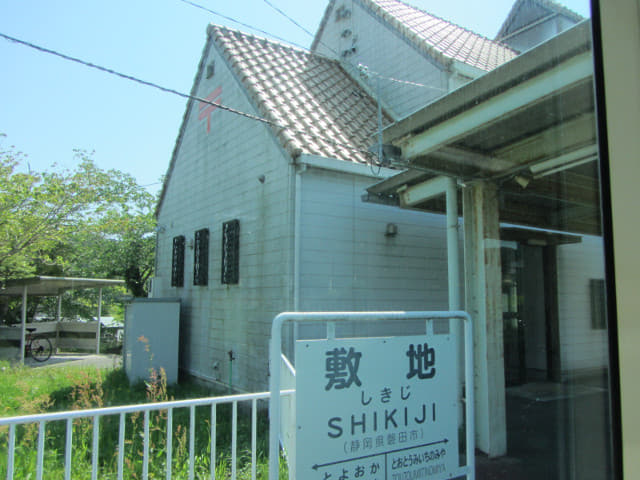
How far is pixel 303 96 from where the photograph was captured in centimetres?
582

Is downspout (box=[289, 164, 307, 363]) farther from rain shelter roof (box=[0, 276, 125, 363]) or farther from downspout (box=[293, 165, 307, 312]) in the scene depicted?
rain shelter roof (box=[0, 276, 125, 363])

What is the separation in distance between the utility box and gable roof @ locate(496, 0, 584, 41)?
6025 millimetres

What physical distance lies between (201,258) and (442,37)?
15.7 ft

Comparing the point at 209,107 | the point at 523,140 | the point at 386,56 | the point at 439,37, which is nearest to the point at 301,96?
the point at 386,56

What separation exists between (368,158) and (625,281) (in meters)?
4.56

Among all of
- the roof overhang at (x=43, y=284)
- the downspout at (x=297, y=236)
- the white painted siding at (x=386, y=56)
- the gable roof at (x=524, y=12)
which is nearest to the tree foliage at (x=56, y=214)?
the roof overhang at (x=43, y=284)

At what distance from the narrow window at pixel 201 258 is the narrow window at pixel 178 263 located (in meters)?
0.63

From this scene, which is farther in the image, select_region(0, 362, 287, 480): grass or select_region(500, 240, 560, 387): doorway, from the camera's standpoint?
select_region(0, 362, 287, 480): grass

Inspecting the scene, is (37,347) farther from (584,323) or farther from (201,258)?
(584,323)

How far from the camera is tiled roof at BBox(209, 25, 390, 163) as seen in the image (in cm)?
503

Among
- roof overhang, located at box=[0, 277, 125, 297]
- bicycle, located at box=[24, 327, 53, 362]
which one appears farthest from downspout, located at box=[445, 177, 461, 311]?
bicycle, located at box=[24, 327, 53, 362]

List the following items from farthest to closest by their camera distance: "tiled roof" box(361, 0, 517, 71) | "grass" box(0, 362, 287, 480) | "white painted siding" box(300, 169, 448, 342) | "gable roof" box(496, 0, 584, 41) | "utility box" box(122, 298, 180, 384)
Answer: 1. "utility box" box(122, 298, 180, 384)
2. "white painted siding" box(300, 169, 448, 342)
3. "grass" box(0, 362, 287, 480)
4. "tiled roof" box(361, 0, 517, 71)
5. "gable roof" box(496, 0, 584, 41)

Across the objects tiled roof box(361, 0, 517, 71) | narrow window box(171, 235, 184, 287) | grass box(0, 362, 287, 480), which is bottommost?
grass box(0, 362, 287, 480)

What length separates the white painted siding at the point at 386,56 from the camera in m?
5.22
